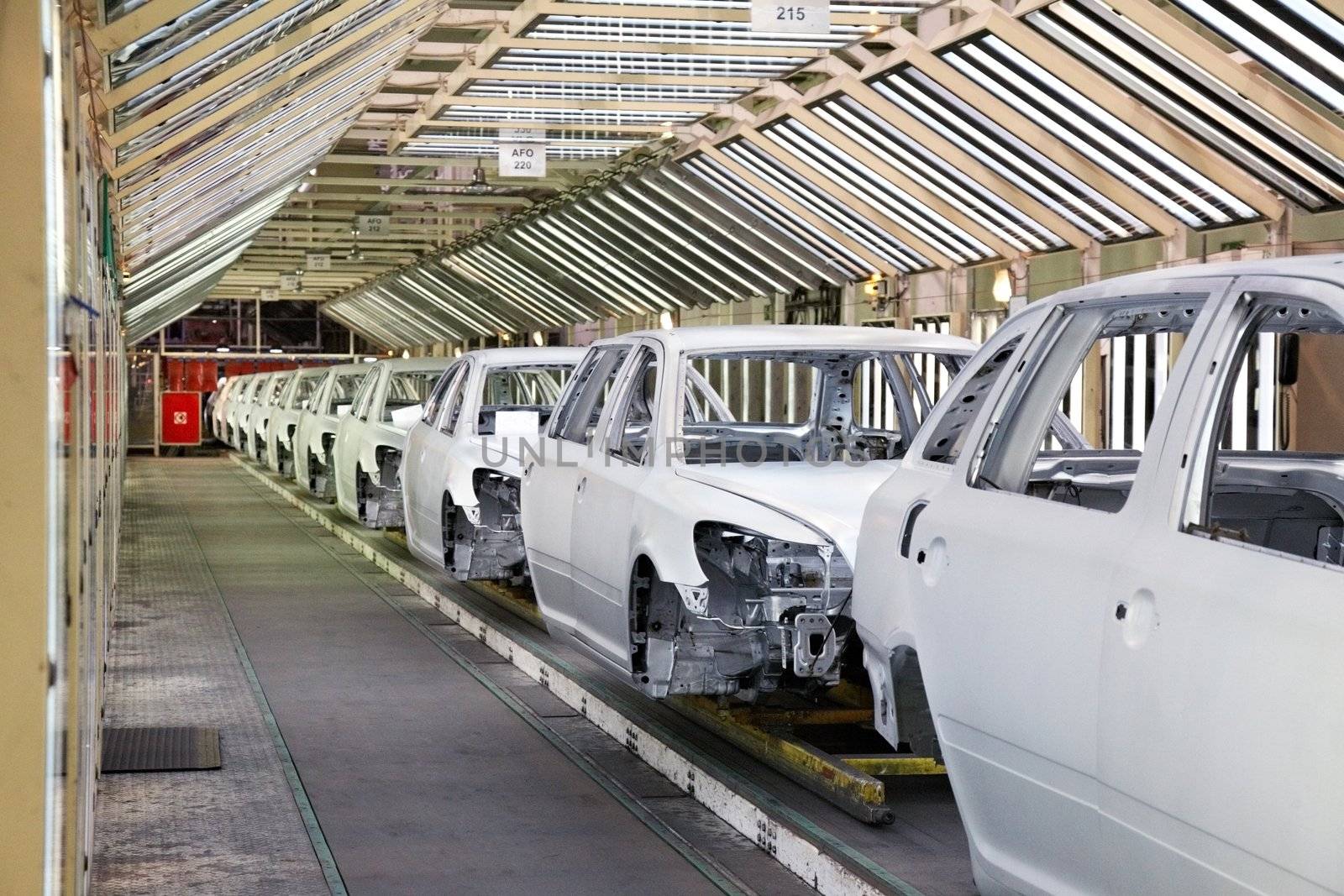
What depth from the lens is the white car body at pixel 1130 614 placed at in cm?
262

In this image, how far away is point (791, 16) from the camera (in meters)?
12.9

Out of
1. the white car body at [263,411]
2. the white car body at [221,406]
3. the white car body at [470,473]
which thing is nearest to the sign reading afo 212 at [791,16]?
the white car body at [470,473]

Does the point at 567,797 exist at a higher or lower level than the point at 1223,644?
lower

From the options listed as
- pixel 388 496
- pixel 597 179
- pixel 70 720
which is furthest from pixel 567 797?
pixel 597 179

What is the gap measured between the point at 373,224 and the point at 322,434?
12.2 m

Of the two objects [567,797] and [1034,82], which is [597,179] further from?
[567,797]

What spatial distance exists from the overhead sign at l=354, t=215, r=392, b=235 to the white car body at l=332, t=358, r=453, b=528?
1414 cm

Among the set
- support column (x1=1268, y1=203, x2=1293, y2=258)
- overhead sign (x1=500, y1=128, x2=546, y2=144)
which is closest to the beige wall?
support column (x1=1268, y1=203, x2=1293, y2=258)

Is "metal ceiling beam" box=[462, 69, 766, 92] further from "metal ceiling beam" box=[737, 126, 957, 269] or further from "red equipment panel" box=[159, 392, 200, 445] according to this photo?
"red equipment panel" box=[159, 392, 200, 445]

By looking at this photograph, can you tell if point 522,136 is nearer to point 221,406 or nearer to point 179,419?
point 179,419

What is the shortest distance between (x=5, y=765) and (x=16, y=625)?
0.19 metres

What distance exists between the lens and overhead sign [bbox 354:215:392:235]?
29.6 m

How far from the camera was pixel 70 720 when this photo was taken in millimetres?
2555

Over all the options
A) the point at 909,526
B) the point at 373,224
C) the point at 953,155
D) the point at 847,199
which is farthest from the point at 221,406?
the point at 909,526
